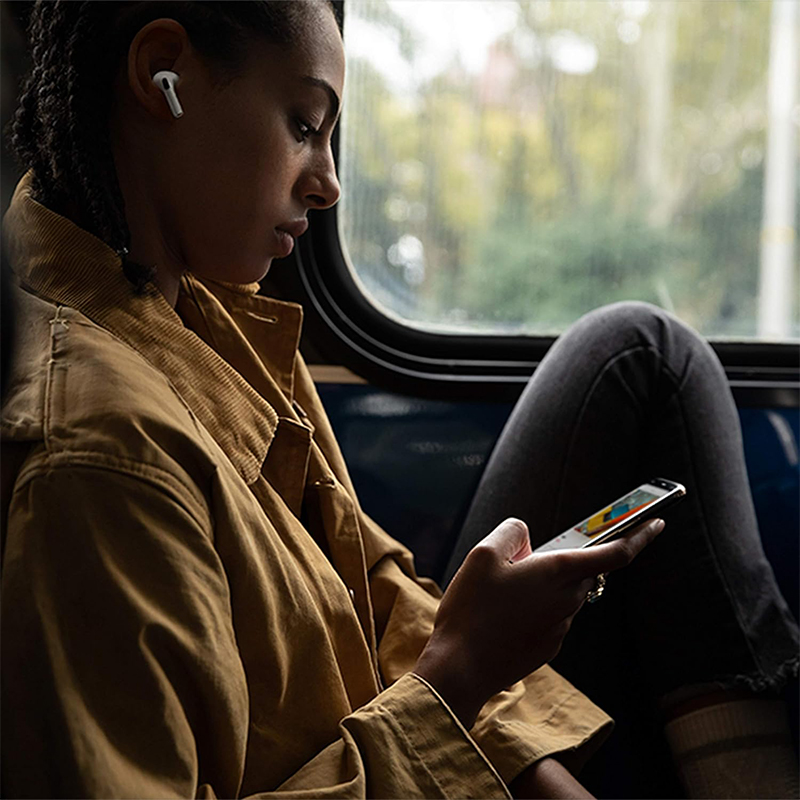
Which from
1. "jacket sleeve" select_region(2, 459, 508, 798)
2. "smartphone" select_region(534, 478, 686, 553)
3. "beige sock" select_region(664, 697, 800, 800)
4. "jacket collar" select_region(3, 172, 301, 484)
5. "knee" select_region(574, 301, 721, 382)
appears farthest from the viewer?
"knee" select_region(574, 301, 721, 382)

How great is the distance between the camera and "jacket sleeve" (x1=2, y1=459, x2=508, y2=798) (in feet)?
1.94

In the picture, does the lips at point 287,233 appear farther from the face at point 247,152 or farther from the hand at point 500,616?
the hand at point 500,616

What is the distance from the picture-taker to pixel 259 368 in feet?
3.38

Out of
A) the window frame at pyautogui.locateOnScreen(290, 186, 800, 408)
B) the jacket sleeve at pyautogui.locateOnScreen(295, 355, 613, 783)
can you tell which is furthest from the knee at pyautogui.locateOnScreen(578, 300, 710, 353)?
the jacket sleeve at pyautogui.locateOnScreen(295, 355, 613, 783)

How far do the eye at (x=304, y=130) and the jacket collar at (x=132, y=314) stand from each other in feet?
0.64

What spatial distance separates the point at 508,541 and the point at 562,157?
0.96m

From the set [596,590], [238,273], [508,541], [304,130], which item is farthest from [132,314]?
[596,590]

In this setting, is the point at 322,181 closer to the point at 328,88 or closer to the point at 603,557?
the point at 328,88

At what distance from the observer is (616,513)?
1.06 metres

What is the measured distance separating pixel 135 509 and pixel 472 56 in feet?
3.92

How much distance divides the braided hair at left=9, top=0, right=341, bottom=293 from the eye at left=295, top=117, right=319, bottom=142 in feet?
0.22

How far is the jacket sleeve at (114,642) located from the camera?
23.3 inches

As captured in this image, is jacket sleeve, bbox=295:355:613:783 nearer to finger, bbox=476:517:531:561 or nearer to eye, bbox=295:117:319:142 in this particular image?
finger, bbox=476:517:531:561

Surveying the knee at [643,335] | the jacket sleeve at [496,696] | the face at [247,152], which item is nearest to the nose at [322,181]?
the face at [247,152]
